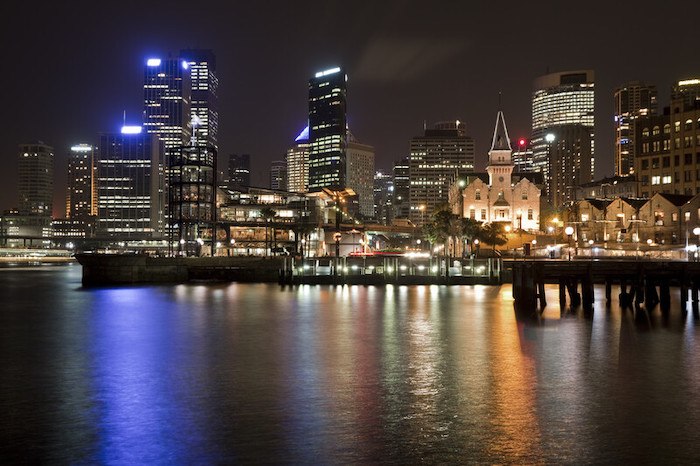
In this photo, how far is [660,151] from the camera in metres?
148

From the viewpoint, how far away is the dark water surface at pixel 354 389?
19.3 metres

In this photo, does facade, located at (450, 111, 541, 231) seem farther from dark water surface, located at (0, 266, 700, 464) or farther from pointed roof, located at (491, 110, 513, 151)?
dark water surface, located at (0, 266, 700, 464)

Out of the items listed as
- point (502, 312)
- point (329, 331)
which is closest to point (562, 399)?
point (329, 331)

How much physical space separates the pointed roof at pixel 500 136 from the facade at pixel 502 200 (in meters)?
6.56

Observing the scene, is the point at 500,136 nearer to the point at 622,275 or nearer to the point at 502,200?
the point at 502,200

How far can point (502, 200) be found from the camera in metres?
149

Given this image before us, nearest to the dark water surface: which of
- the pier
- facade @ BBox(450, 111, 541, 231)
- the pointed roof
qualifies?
the pier

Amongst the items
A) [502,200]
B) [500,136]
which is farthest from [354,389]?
[500,136]

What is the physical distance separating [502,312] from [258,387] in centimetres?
3298

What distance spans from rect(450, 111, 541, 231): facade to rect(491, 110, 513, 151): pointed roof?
6.56m

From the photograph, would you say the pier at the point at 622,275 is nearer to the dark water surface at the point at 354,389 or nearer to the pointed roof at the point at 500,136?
the dark water surface at the point at 354,389

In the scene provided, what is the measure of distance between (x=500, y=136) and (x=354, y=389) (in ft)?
470

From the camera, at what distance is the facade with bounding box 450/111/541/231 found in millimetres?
148625

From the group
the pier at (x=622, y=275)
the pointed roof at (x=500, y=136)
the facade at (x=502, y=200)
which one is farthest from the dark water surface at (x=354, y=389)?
the pointed roof at (x=500, y=136)
